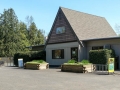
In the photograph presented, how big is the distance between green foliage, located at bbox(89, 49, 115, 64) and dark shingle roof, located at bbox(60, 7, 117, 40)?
3.99 meters

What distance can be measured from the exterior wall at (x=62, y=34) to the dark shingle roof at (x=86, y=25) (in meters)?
0.69

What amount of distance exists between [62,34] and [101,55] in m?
7.98

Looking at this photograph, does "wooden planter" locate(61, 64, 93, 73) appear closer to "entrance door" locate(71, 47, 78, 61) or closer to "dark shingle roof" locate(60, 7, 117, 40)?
"entrance door" locate(71, 47, 78, 61)

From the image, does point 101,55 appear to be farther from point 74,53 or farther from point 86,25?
point 86,25

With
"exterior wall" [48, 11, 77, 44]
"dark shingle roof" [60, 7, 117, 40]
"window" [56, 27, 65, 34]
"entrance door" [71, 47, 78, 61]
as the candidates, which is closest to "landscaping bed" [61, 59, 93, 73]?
"entrance door" [71, 47, 78, 61]

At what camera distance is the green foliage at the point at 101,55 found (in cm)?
2038

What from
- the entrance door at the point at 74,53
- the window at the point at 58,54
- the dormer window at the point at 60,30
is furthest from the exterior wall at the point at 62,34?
the window at the point at 58,54

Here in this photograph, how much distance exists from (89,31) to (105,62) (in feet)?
24.2

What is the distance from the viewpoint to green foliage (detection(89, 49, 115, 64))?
2038 cm

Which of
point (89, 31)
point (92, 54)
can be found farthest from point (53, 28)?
point (92, 54)

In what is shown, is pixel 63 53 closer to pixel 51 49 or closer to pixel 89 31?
pixel 51 49

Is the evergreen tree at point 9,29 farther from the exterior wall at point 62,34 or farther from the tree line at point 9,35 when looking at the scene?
the exterior wall at point 62,34

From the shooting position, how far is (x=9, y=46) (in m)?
58.0

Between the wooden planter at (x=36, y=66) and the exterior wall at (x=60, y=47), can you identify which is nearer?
the wooden planter at (x=36, y=66)
